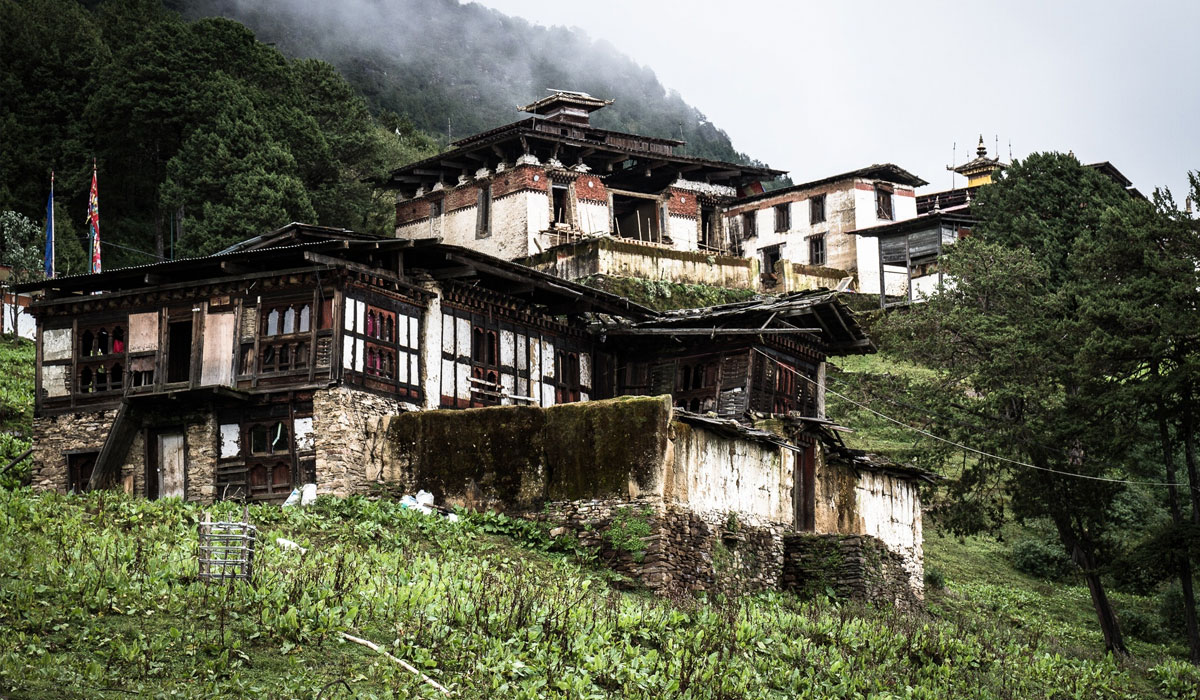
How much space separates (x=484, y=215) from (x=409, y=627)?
40783 mm

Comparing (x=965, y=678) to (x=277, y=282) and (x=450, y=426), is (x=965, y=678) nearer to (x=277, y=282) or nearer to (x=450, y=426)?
(x=450, y=426)

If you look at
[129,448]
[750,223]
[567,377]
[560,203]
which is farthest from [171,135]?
[129,448]

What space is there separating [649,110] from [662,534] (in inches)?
3987

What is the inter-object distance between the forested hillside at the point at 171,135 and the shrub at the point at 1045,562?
28843 mm

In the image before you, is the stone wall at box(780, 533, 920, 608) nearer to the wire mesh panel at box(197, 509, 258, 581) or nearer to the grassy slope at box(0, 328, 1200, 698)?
the grassy slope at box(0, 328, 1200, 698)

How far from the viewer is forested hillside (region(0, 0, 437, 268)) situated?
5269 cm

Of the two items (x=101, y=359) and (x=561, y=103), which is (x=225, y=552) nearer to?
(x=101, y=359)

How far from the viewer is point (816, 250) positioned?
6581cm

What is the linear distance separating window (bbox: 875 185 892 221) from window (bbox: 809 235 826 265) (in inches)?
121

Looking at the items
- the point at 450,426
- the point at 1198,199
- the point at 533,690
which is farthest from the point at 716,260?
the point at 533,690

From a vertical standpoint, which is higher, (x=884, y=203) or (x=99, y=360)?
(x=884, y=203)

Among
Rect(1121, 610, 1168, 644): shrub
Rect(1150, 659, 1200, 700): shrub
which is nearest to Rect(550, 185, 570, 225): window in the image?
Rect(1121, 610, 1168, 644): shrub

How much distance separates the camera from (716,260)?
56.2 metres

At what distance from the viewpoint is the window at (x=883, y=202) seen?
6594cm
